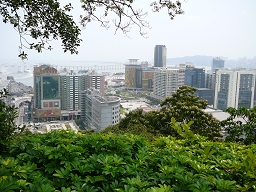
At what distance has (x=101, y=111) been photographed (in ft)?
77.4

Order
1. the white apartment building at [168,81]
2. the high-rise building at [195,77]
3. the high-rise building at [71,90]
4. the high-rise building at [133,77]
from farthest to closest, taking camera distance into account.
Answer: the high-rise building at [133,77] < the high-rise building at [195,77] < the white apartment building at [168,81] < the high-rise building at [71,90]

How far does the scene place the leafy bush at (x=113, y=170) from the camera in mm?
1127

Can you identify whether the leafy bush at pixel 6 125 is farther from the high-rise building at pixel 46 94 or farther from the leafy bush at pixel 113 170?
the high-rise building at pixel 46 94

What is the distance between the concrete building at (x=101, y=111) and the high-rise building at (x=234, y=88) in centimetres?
1720

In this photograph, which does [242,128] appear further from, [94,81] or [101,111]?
[94,81]

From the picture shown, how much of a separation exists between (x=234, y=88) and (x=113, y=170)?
120ft

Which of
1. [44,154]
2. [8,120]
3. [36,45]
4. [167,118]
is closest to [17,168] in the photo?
[44,154]

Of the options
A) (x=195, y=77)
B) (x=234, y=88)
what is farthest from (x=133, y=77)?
(x=234, y=88)

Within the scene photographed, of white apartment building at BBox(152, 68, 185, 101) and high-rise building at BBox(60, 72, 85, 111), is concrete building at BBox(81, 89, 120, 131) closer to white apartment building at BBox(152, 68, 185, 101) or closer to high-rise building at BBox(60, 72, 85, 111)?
high-rise building at BBox(60, 72, 85, 111)

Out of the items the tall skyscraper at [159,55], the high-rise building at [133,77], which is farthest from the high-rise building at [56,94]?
the tall skyscraper at [159,55]

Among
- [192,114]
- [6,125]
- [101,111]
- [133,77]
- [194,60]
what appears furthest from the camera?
[194,60]

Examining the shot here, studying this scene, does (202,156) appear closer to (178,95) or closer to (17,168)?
(17,168)

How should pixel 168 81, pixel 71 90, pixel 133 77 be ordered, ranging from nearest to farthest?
pixel 71 90, pixel 168 81, pixel 133 77

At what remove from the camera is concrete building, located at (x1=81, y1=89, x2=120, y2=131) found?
23.4 meters
